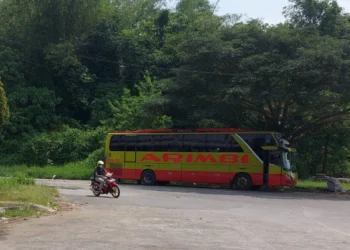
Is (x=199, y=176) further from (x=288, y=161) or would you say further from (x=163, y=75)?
(x=163, y=75)

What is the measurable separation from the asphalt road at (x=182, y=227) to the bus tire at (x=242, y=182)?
7.74 m

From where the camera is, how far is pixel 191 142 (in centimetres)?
2870

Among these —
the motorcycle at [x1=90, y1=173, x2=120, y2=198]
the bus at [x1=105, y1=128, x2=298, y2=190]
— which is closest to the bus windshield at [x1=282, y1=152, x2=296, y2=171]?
the bus at [x1=105, y1=128, x2=298, y2=190]

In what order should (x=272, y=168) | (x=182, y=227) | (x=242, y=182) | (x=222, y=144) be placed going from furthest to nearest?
1. (x=222, y=144)
2. (x=242, y=182)
3. (x=272, y=168)
4. (x=182, y=227)

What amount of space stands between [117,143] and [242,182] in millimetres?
7832

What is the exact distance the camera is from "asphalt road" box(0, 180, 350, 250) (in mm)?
10016

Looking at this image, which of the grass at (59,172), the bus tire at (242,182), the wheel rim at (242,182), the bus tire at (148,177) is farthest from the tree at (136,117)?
the wheel rim at (242,182)

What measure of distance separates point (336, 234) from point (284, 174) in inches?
571

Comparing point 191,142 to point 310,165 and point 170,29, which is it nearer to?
point 310,165

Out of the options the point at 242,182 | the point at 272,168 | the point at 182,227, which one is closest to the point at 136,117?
the point at 242,182

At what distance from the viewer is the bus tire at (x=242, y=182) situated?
89.9 feet

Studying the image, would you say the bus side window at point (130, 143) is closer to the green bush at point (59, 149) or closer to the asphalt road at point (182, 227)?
the asphalt road at point (182, 227)

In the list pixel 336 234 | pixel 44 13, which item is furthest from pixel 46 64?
pixel 336 234

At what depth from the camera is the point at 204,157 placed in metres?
28.3
